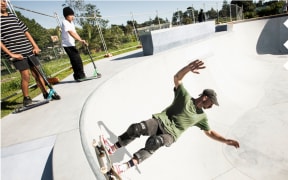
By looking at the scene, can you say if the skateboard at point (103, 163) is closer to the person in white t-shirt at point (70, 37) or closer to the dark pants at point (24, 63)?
the dark pants at point (24, 63)

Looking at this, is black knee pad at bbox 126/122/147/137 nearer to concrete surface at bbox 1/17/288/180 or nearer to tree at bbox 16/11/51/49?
concrete surface at bbox 1/17/288/180

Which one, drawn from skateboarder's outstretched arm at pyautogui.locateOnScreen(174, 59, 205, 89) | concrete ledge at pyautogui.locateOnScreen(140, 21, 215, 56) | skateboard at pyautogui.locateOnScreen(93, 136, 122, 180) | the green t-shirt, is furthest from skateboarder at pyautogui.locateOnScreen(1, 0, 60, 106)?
concrete ledge at pyautogui.locateOnScreen(140, 21, 215, 56)

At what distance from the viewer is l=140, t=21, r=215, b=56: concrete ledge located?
31.2 feet

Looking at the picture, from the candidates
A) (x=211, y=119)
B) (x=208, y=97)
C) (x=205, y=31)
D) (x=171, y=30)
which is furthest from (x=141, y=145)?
(x=205, y=31)

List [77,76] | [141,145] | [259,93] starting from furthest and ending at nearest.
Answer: [259,93], [77,76], [141,145]

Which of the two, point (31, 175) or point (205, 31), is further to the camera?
point (205, 31)

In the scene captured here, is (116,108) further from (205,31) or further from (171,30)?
(205,31)

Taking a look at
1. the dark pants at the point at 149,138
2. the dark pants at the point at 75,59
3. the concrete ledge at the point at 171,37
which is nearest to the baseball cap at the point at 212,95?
the dark pants at the point at 149,138

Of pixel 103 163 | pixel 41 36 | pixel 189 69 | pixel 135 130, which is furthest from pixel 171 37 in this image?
pixel 41 36

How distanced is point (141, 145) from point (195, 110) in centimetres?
151

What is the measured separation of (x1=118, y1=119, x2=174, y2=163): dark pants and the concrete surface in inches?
18.4

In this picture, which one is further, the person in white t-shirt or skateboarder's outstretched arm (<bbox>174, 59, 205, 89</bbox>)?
the person in white t-shirt

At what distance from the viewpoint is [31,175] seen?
2.18 metres

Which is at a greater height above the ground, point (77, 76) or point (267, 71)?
point (77, 76)
